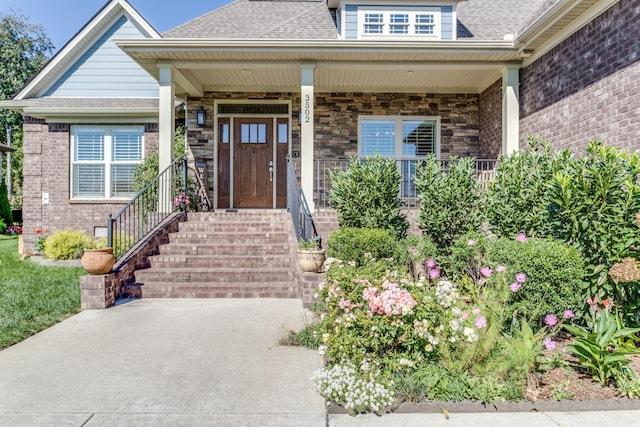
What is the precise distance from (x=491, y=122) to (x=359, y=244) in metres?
5.30

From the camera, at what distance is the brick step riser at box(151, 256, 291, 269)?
6715 millimetres

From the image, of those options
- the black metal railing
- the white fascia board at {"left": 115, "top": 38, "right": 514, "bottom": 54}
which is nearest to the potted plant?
the black metal railing

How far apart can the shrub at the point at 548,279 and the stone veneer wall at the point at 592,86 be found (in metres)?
2.56

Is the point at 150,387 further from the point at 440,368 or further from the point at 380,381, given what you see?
the point at 440,368

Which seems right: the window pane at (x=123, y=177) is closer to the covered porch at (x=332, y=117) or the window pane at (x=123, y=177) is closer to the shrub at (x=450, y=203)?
the covered porch at (x=332, y=117)

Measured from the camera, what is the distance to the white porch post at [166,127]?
26.8 feet

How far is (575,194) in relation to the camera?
4.13 meters

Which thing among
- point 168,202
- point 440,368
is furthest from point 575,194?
point 168,202

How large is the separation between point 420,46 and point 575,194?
4550 mm

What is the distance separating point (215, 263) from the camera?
6.77 meters

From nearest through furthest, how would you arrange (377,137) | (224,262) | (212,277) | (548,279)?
(548,279) → (212,277) → (224,262) → (377,137)

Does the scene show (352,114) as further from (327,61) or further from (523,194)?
(523,194)

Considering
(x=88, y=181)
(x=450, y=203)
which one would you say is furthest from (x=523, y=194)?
(x=88, y=181)

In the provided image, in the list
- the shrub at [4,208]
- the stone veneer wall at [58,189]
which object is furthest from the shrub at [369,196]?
the shrub at [4,208]
